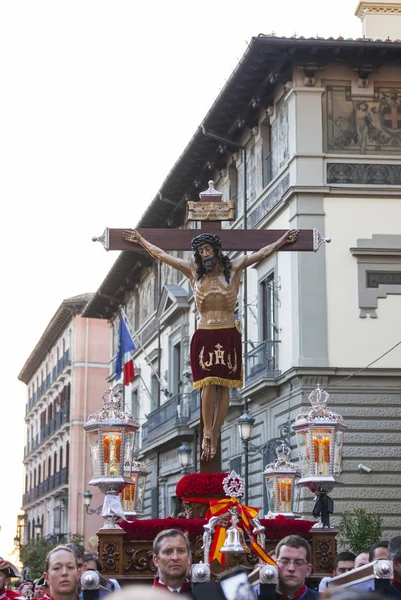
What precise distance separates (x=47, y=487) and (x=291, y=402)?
4309 centimetres

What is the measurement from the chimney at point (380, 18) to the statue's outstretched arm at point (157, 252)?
18012 mm

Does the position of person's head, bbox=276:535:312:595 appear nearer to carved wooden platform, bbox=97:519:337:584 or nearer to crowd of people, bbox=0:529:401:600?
crowd of people, bbox=0:529:401:600

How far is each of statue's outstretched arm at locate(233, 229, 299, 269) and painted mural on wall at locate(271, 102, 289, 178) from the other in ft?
43.7

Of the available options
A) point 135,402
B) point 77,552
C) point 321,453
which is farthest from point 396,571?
point 135,402

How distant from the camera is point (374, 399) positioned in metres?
24.2

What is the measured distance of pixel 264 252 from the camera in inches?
478

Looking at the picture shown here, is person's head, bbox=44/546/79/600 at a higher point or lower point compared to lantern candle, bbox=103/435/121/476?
lower

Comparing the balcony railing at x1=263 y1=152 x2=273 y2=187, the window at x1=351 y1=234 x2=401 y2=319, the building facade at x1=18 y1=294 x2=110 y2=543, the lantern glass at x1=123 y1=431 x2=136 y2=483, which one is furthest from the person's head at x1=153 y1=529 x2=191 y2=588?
the building facade at x1=18 y1=294 x2=110 y2=543

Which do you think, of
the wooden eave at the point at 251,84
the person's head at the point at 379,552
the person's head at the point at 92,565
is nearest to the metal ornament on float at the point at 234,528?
the person's head at the point at 379,552

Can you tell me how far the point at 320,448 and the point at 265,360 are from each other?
Result: 577 inches

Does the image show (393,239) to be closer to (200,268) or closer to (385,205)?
(385,205)

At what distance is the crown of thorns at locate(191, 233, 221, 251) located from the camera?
11.4 meters

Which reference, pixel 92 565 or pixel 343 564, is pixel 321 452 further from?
pixel 92 565

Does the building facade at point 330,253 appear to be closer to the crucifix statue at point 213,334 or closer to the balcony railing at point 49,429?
the crucifix statue at point 213,334
